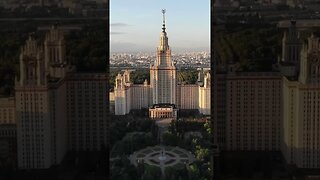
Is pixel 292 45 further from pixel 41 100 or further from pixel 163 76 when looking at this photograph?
pixel 41 100

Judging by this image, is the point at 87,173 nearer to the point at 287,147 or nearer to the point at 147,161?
the point at 147,161

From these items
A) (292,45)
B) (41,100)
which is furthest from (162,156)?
(292,45)

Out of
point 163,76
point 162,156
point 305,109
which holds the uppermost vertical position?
point 163,76

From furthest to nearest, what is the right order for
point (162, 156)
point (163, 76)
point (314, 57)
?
point (163, 76), point (162, 156), point (314, 57)

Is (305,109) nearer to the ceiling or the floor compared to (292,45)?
nearer to the floor

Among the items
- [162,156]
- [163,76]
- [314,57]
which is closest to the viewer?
[314,57]

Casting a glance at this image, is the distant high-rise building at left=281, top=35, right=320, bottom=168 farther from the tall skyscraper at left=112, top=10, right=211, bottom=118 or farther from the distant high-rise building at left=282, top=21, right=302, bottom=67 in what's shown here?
the tall skyscraper at left=112, top=10, right=211, bottom=118

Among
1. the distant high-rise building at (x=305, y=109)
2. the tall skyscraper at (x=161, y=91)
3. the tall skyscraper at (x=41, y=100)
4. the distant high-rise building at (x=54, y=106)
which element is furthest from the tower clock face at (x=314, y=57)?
the tall skyscraper at (x=41, y=100)

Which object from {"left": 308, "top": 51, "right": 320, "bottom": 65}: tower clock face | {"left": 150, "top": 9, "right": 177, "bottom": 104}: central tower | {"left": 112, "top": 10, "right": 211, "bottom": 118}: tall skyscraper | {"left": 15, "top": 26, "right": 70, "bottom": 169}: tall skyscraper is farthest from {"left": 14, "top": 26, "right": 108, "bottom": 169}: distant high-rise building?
{"left": 308, "top": 51, "right": 320, "bottom": 65}: tower clock face

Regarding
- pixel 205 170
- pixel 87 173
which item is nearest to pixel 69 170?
pixel 87 173
